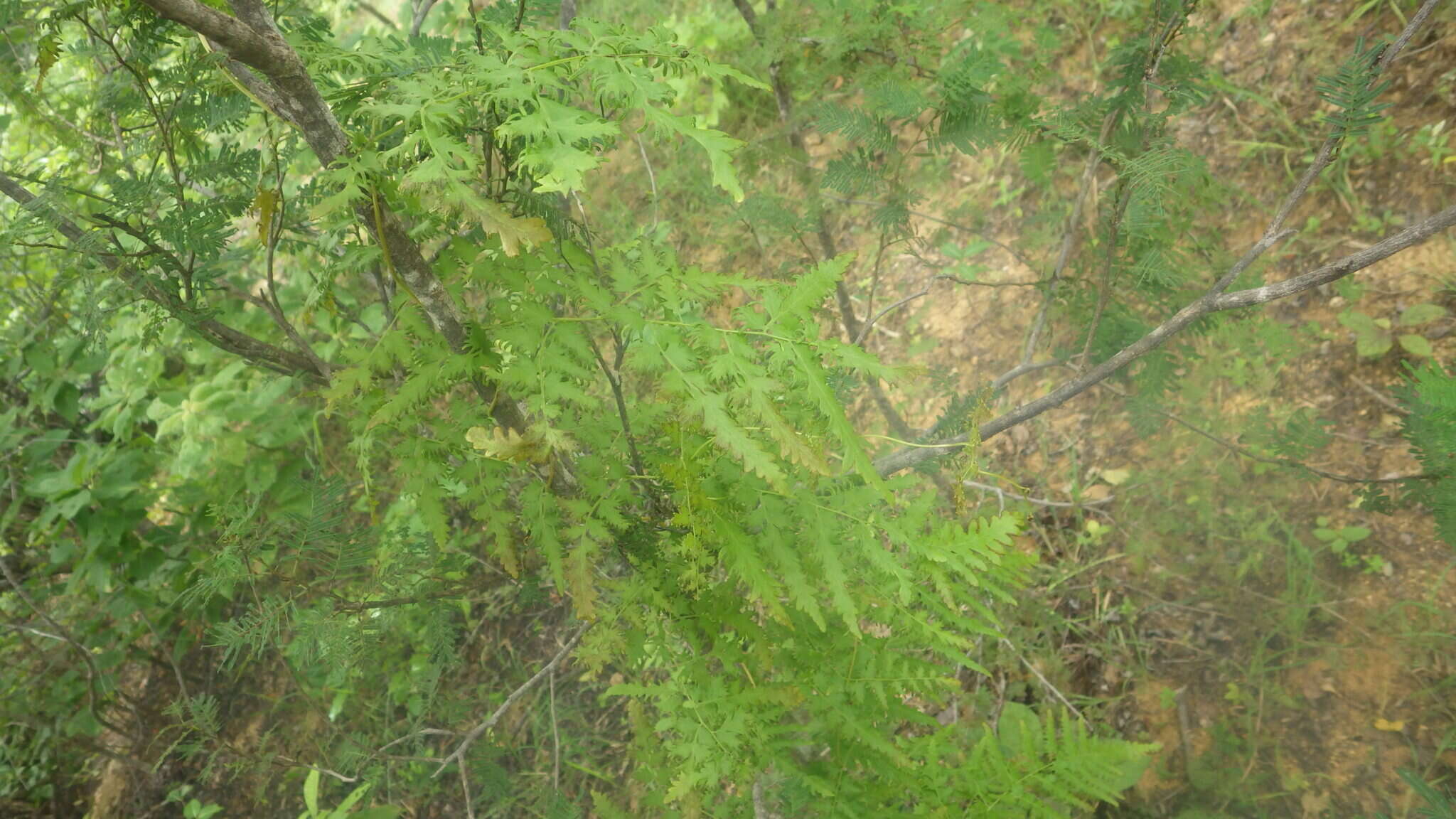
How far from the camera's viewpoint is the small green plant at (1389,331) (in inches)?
97.1

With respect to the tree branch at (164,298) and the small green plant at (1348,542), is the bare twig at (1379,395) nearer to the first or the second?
the small green plant at (1348,542)

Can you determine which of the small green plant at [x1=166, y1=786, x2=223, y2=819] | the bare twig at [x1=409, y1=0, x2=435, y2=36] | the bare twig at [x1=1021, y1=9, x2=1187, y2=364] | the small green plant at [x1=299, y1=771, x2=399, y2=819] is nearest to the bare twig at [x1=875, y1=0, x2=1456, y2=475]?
the bare twig at [x1=1021, y1=9, x2=1187, y2=364]

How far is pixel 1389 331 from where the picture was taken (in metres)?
2.54

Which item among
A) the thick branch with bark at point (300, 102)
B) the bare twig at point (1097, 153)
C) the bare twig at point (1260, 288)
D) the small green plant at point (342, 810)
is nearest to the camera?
the thick branch with bark at point (300, 102)

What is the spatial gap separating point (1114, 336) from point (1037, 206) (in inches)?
56.3

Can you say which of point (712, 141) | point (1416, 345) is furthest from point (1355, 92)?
point (1416, 345)

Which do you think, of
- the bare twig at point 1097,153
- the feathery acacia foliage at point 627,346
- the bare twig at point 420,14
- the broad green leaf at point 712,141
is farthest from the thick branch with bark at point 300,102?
the bare twig at point 1097,153

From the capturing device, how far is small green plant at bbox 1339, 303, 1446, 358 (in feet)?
8.09

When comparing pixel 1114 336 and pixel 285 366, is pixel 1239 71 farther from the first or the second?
pixel 285 366

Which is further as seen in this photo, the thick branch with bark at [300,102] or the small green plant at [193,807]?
the small green plant at [193,807]

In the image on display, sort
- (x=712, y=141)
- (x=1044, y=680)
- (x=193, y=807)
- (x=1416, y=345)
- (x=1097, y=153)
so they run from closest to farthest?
(x=712, y=141) → (x=1097, y=153) → (x=1044, y=680) → (x=1416, y=345) → (x=193, y=807)

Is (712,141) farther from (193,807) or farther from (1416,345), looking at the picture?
(193,807)

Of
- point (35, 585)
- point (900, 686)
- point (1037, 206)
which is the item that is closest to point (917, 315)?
point (1037, 206)

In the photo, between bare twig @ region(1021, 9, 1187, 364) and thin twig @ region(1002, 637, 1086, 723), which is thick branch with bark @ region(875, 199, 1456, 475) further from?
thin twig @ region(1002, 637, 1086, 723)
